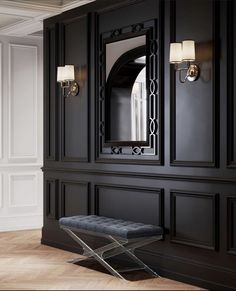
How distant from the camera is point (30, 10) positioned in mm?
6770

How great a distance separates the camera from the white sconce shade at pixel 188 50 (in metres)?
4.98

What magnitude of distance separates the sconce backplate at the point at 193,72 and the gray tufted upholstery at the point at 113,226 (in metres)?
1.35

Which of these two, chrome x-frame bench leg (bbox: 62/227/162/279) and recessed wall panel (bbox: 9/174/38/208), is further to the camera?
recessed wall panel (bbox: 9/174/38/208)

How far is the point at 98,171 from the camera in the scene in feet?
20.5

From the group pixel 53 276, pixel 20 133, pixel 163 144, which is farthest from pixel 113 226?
pixel 20 133

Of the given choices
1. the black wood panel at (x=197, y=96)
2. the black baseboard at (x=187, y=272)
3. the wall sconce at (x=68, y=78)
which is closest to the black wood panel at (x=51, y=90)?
the wall sconce at (x=68, y=78)

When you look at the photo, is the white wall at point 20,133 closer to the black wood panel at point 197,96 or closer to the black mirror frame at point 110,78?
the black mirror frame at point 110,78

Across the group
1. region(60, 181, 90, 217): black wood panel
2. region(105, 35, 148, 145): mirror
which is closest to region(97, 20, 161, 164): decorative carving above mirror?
region(105, 35, 148, 145): mirror

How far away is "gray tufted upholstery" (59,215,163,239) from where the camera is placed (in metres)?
5.13

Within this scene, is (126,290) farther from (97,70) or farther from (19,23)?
(19,23)

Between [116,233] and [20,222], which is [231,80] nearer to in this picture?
[116,233]

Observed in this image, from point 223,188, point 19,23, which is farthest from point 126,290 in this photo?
point 19,23

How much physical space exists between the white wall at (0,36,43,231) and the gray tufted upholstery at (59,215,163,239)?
2.54m

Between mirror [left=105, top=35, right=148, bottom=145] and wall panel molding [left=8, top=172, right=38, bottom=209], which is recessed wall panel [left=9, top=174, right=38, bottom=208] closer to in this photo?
wall panel molding [left=8, top=172, right=38, bottom=209]
